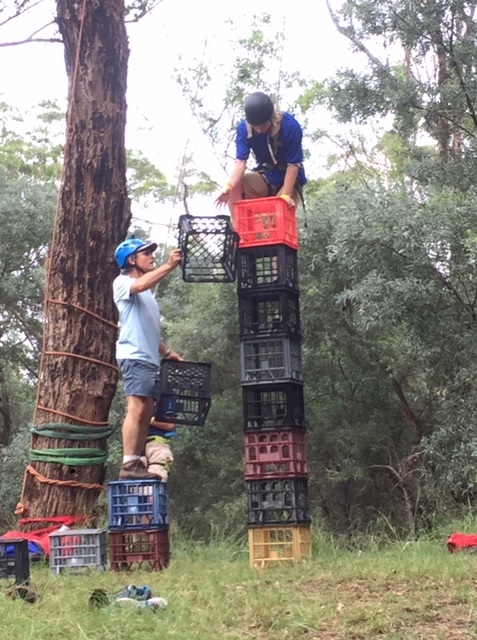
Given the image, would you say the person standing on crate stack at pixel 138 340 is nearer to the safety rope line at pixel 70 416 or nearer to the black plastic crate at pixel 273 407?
the black plastic crate at pixel 273 407

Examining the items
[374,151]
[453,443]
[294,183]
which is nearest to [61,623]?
[294,183]

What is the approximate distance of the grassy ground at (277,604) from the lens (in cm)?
259

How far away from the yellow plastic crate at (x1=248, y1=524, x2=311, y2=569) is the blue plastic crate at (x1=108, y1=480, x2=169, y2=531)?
459 mm

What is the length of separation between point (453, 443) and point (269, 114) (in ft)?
8.84

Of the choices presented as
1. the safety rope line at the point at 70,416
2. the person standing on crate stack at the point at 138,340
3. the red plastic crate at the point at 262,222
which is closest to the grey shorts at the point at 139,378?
the person standing on crate stack at the point at 138,340

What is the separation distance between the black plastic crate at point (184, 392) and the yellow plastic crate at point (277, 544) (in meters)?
0.64

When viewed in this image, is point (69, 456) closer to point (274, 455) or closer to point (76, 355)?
point (76, 355)

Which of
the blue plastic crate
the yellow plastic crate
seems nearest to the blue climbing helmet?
the blue plastic crate

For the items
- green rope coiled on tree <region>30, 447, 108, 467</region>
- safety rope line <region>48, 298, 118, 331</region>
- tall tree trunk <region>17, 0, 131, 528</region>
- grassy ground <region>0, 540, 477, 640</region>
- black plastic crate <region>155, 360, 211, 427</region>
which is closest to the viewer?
grassy ground <region>0, 540, 477, 640</region>

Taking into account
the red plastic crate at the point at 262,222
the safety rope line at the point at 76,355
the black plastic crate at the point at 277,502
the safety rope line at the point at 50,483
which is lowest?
the black plastic crate at the point at 277,502

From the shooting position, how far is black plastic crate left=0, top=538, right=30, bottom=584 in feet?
10.7

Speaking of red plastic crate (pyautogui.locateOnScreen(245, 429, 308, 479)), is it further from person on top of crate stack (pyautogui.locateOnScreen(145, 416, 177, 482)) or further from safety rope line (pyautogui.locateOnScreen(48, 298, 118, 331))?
safety rope line (pyautogui.locateOnScreen(48, 298, 118, 331))

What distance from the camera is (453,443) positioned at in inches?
233

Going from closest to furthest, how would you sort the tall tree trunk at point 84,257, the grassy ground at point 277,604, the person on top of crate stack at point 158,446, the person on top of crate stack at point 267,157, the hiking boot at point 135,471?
the grassy ground at point 277,604
the hiking boot at point 135,471
the person on top of crate stack at point 267,157
the person on top of crate stack at point 158,446
the tall tree trunk at point 84,257
